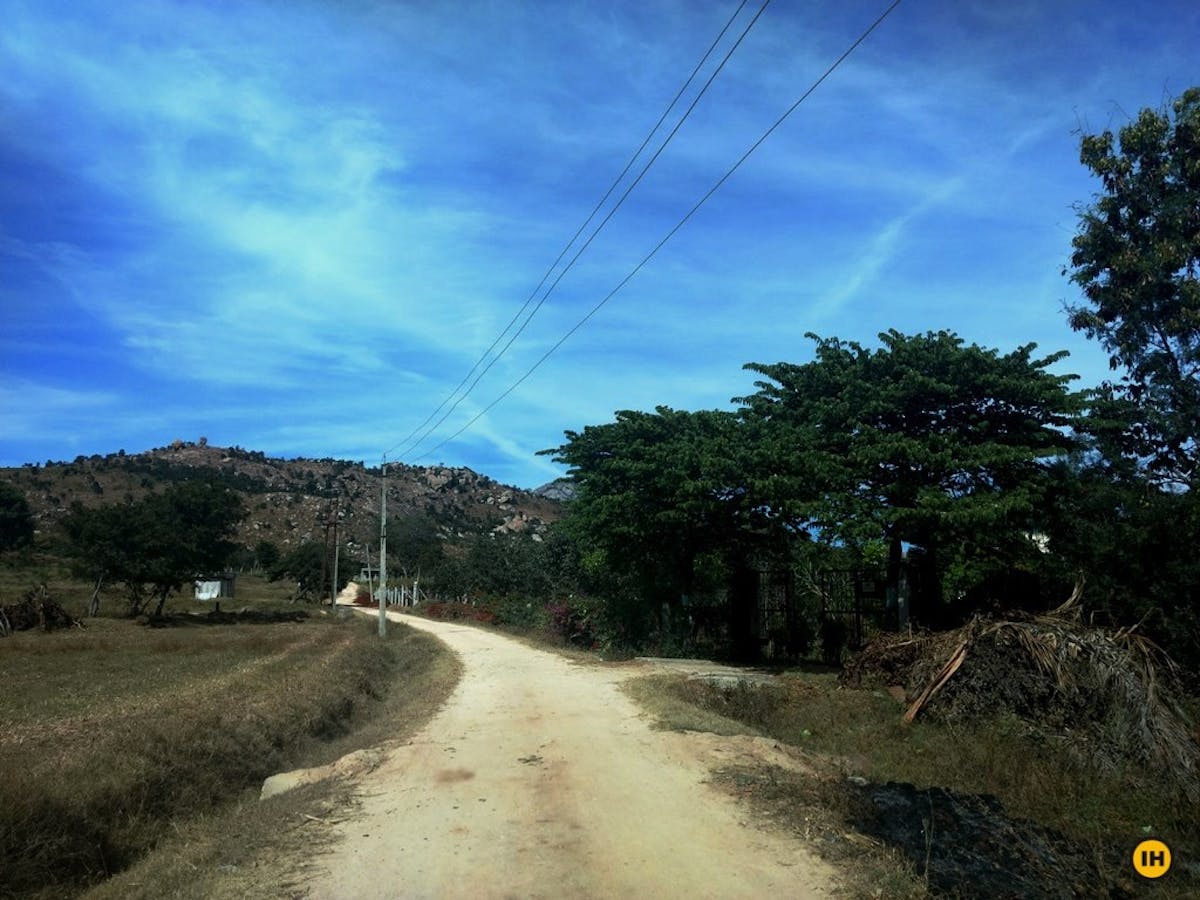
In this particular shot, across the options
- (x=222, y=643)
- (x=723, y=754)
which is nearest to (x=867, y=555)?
(x=723, y=754)

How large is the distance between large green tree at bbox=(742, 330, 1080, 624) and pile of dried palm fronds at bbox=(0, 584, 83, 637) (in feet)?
141

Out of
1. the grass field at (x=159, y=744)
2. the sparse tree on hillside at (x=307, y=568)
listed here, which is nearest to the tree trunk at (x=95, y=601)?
the grass field at (x=159, y=744)

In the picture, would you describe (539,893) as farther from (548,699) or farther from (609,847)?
(548,699)

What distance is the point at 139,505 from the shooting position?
57.4 metres

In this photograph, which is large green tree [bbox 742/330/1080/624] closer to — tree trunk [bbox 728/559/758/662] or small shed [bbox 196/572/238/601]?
tree trunk [bbox 728/559/758/662]

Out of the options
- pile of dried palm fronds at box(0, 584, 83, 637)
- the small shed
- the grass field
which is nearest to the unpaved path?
the grass field

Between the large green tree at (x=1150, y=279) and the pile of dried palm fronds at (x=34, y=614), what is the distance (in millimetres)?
50522

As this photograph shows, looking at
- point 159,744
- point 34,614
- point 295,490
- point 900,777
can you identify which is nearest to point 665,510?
point 900,777

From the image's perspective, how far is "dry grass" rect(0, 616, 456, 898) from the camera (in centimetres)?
749

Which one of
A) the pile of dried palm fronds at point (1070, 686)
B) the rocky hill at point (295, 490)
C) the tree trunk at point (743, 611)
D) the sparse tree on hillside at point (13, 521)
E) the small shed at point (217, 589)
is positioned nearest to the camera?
the pile of dried palm fronds at point (1070, 686)

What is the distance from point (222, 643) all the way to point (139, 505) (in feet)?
78.3

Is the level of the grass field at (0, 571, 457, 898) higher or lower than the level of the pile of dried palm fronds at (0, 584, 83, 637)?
lower

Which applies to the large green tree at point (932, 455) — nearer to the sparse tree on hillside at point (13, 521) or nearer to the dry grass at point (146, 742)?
the dry grass at point (146, 742)

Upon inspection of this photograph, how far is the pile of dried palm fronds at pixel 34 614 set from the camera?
145 feet
